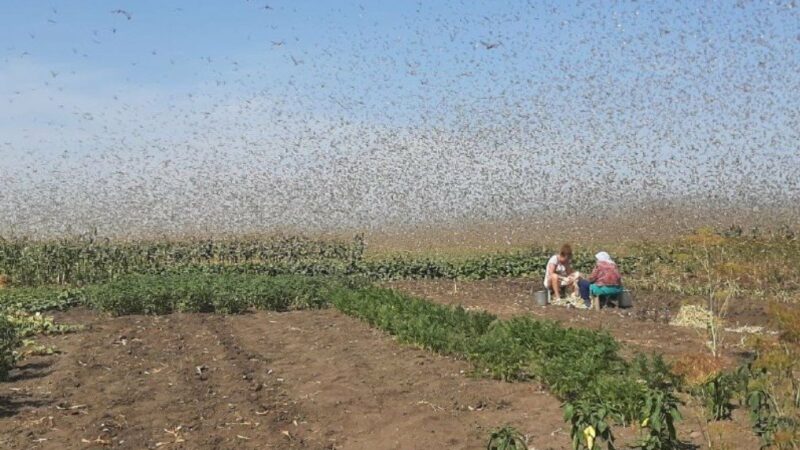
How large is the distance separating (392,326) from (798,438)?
25.6 ft

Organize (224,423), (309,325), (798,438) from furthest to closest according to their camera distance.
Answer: (309,325)
(224,423)
(798,438)

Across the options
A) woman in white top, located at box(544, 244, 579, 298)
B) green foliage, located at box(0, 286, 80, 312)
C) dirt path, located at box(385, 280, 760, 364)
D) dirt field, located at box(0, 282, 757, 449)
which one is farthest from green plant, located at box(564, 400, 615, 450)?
green foliage, located at box(0, 286, 80, 312)

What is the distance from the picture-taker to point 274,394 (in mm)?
9148

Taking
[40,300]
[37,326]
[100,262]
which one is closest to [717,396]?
[37,326]

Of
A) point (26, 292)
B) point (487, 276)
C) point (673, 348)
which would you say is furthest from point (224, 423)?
point (487, 276)

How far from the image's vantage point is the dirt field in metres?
7.36

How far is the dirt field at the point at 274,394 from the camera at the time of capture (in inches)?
290

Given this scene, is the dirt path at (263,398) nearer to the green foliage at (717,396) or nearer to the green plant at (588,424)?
the green plant at (588,424)

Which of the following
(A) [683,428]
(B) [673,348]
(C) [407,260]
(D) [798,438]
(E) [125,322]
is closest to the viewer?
(D) [798,438]

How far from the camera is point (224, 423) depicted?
796cm

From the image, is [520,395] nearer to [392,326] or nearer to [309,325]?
[392,326]

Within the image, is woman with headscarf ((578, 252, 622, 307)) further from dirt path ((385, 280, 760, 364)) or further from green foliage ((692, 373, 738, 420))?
green foliage ((692, 373, 738, 420))

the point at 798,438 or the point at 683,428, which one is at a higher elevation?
the point at 798,438

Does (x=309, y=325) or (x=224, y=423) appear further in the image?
(x=309, y=325)
